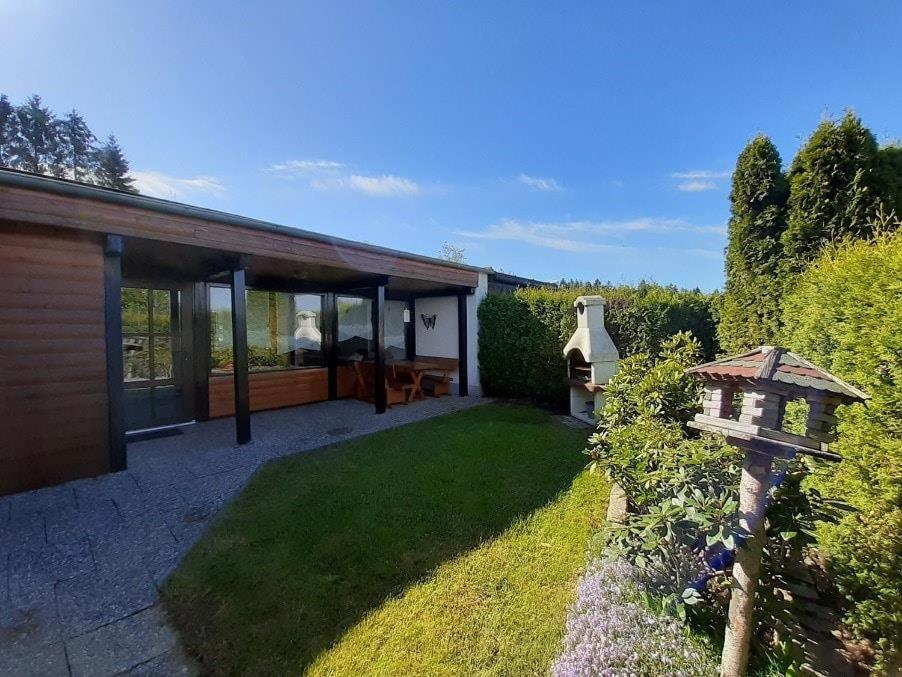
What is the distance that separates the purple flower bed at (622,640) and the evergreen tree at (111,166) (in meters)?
41.4

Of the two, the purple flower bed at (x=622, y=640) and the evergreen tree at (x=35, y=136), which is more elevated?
the evergreen tree at (x=35, y=136)

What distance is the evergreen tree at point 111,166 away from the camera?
1199 inches

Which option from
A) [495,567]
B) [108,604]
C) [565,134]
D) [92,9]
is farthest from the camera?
[565,134]

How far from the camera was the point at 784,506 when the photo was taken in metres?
1.77

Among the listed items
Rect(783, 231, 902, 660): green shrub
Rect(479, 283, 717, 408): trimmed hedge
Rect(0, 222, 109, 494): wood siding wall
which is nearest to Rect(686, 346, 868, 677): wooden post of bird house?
Rect(783, 231, 902, 660): green shrub

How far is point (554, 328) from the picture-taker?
8.04 metres

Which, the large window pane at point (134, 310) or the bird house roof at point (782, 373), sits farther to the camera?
the large window pane at point (134, 310)

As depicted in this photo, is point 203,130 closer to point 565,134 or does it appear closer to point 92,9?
point 92,9

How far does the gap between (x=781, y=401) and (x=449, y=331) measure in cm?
842

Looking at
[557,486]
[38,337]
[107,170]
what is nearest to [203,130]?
[38,337]

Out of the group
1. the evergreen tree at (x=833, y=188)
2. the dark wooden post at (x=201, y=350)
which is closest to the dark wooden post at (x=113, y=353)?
the dark wooden post at (x=201, y=350)

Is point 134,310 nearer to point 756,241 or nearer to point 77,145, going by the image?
point 756,241

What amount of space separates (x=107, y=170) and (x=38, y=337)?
1497 inches

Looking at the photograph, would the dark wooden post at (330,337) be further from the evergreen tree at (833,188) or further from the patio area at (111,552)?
the evergreen tree at (833,188)
